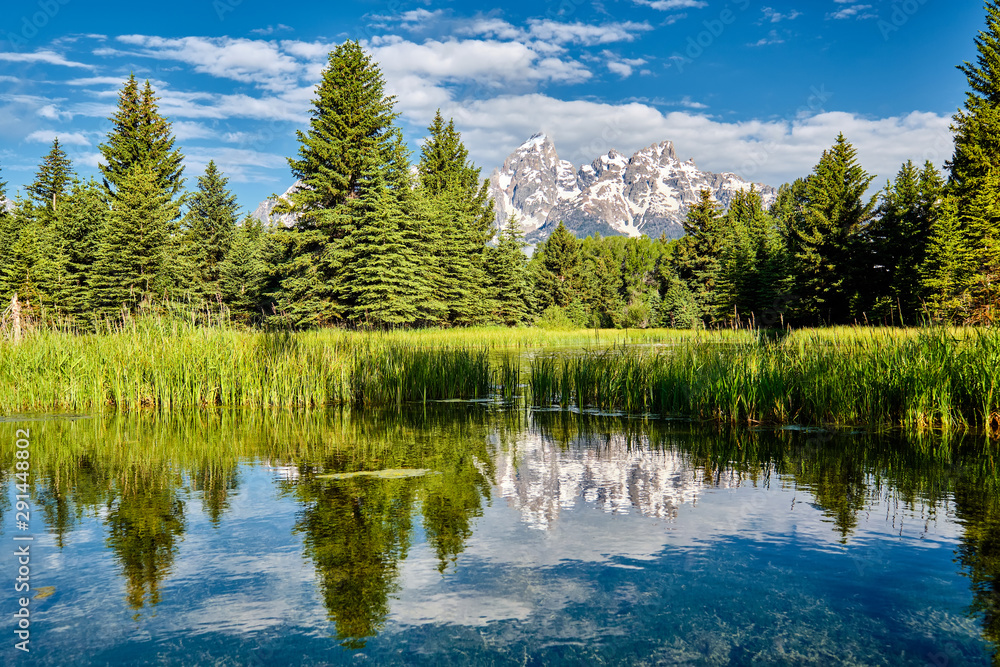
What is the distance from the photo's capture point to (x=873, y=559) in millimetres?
3918

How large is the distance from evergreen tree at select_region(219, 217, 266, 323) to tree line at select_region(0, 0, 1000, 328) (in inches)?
6.1

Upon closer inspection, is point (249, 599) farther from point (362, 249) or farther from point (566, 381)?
point (362, 249)

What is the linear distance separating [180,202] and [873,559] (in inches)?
1693

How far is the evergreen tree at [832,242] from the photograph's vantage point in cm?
3719

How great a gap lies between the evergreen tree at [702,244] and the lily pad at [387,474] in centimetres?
5547

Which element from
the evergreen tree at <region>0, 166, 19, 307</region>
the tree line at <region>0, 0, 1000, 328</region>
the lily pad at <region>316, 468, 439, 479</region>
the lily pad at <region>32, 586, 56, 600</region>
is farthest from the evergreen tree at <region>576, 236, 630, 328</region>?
the lily pad at <region>32, 586, 56, 600</region>

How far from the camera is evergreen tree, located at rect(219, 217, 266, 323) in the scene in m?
38.6

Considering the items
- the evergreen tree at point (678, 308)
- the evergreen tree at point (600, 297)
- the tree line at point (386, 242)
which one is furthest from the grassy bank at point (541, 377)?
the evergreen tree at point (600, 297)

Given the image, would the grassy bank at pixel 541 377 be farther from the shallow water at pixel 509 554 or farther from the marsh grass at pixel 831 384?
the shallow water at pixel 509 554

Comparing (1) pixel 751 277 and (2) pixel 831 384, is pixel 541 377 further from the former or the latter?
(1) pixel 751 277

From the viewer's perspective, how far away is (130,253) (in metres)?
32.4

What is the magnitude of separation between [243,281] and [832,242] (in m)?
37.8

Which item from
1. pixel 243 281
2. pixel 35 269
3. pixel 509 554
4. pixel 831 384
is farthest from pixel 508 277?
pixel 509 554

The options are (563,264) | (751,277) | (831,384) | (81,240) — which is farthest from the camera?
(563,264)
